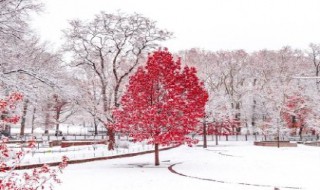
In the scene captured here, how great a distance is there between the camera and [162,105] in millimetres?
25047

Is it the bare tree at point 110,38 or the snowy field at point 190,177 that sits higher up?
the bare tree at point 110,38

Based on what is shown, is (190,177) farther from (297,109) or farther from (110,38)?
(297,109)

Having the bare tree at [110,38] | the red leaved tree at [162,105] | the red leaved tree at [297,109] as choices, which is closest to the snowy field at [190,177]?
the red leaved tree at [162,105]

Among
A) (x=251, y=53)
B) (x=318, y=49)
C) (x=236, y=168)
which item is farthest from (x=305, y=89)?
(x=236, y=168)

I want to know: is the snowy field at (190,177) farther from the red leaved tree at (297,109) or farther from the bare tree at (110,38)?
the red leaved tree at (297,109)

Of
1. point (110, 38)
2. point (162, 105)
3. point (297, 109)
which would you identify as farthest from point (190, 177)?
point (297, 109)

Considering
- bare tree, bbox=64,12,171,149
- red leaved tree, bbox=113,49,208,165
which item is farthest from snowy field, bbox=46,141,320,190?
bare tree, bbox=64,12,171,149

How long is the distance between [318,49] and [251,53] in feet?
37.7

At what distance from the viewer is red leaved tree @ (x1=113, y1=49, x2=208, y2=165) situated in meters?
24.6

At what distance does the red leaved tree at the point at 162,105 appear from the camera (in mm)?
24641

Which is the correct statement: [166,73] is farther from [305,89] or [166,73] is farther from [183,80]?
[305,89]

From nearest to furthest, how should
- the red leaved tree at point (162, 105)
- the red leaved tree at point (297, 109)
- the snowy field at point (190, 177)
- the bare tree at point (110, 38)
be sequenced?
the snowy field at point (190, 177) → the red leaved tree at point (162, 105) → the bare tree at point (110, 38) → the red leaved tree at point (297, 109)

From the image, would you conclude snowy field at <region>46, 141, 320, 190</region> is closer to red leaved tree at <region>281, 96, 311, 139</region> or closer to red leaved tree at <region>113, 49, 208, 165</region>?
red leaved tree at <region>113, 49, 208, 165</region>

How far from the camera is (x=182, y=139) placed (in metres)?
24.8
